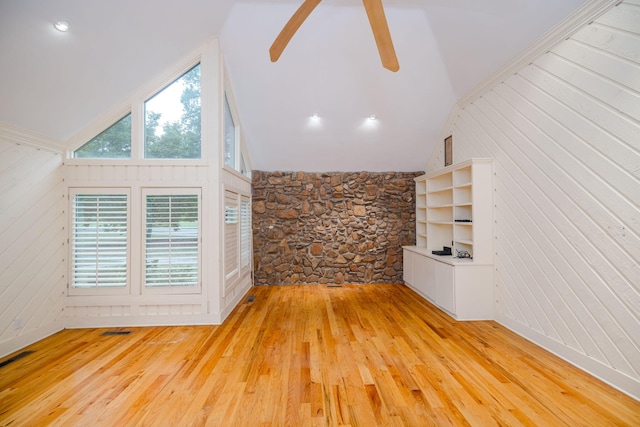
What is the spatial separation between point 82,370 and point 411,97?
5.20 meters

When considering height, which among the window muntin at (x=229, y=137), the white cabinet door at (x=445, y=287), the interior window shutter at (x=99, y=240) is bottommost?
the white cabinet door at (x=445, y=287)

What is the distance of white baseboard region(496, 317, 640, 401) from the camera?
220 centimetres

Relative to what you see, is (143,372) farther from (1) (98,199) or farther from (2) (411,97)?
(2) (411,97)

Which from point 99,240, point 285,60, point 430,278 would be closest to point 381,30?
point 285,60

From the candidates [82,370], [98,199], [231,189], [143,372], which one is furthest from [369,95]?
[82,370]

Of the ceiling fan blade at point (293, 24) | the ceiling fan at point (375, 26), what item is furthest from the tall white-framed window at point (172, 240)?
the ceiling fan at point (375, 26)

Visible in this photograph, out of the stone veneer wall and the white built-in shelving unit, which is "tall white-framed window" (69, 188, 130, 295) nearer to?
the stone veneer wall

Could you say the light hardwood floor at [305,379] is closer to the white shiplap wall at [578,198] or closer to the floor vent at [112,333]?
the floor vent at [112,333]

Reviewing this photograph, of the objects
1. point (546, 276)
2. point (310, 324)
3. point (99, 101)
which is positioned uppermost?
point (99, 101)

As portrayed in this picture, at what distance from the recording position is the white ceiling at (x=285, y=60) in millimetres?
2736

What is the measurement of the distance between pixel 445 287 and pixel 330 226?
2.60 metres

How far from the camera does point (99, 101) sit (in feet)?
11.5

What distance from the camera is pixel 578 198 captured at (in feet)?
8.65

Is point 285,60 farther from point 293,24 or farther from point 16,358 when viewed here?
point 16,358
